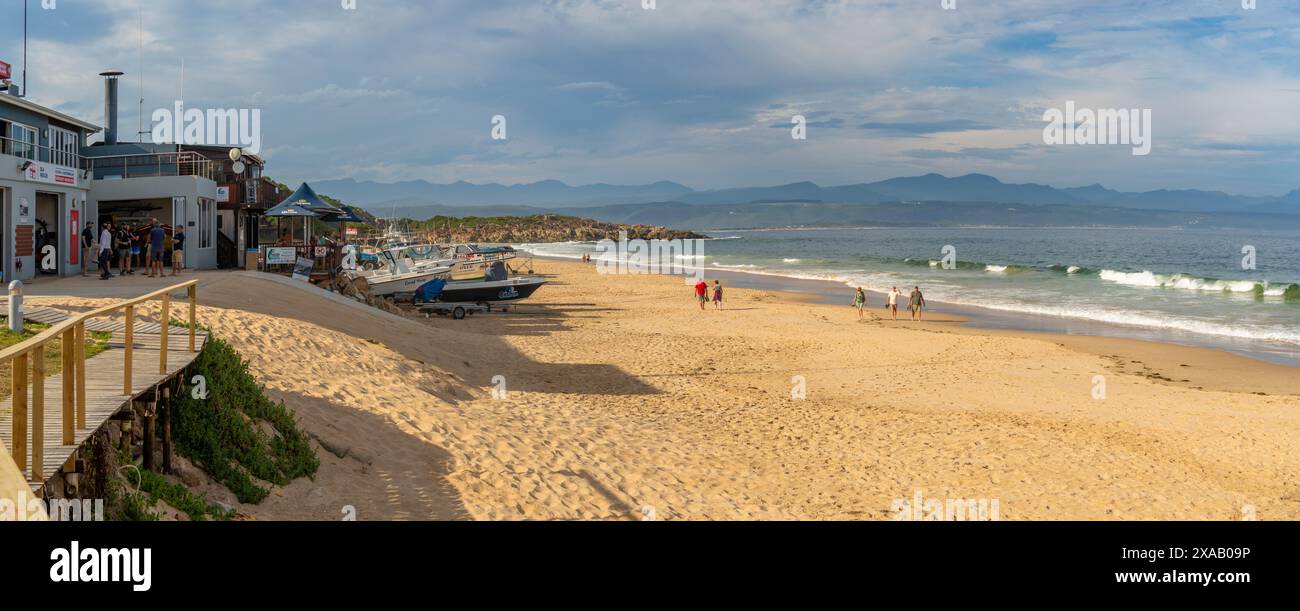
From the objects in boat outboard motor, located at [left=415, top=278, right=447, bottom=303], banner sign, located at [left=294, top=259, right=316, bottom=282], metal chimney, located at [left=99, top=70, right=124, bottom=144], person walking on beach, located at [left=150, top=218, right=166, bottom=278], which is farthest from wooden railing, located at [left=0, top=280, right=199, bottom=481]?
metal chimney, located at [left=99, top=70, right=124, bottom=144]

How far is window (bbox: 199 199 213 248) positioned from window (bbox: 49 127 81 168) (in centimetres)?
338

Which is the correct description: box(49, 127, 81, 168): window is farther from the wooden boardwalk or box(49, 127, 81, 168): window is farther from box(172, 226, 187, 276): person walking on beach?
the wooden boardwalk

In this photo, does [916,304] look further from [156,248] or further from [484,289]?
[156,248]

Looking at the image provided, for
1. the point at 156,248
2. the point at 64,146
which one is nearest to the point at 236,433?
the point at 156,248

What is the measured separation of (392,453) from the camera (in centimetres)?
995

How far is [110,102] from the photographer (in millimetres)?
34344

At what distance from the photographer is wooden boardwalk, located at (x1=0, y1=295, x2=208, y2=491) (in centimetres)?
532

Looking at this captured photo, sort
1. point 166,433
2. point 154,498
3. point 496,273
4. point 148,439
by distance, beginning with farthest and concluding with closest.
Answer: point 496,273 < point 166,433 < point 148,439 < point 154,498

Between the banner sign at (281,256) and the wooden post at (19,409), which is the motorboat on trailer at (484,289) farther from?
the wooden post at (19,409)

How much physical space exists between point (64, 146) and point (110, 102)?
936cm

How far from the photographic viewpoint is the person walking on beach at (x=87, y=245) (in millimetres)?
23516

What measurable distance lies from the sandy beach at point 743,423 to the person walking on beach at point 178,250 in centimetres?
331

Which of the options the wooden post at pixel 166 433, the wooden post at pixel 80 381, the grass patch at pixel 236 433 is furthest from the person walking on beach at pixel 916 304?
the wooden post at pixel 80 381
